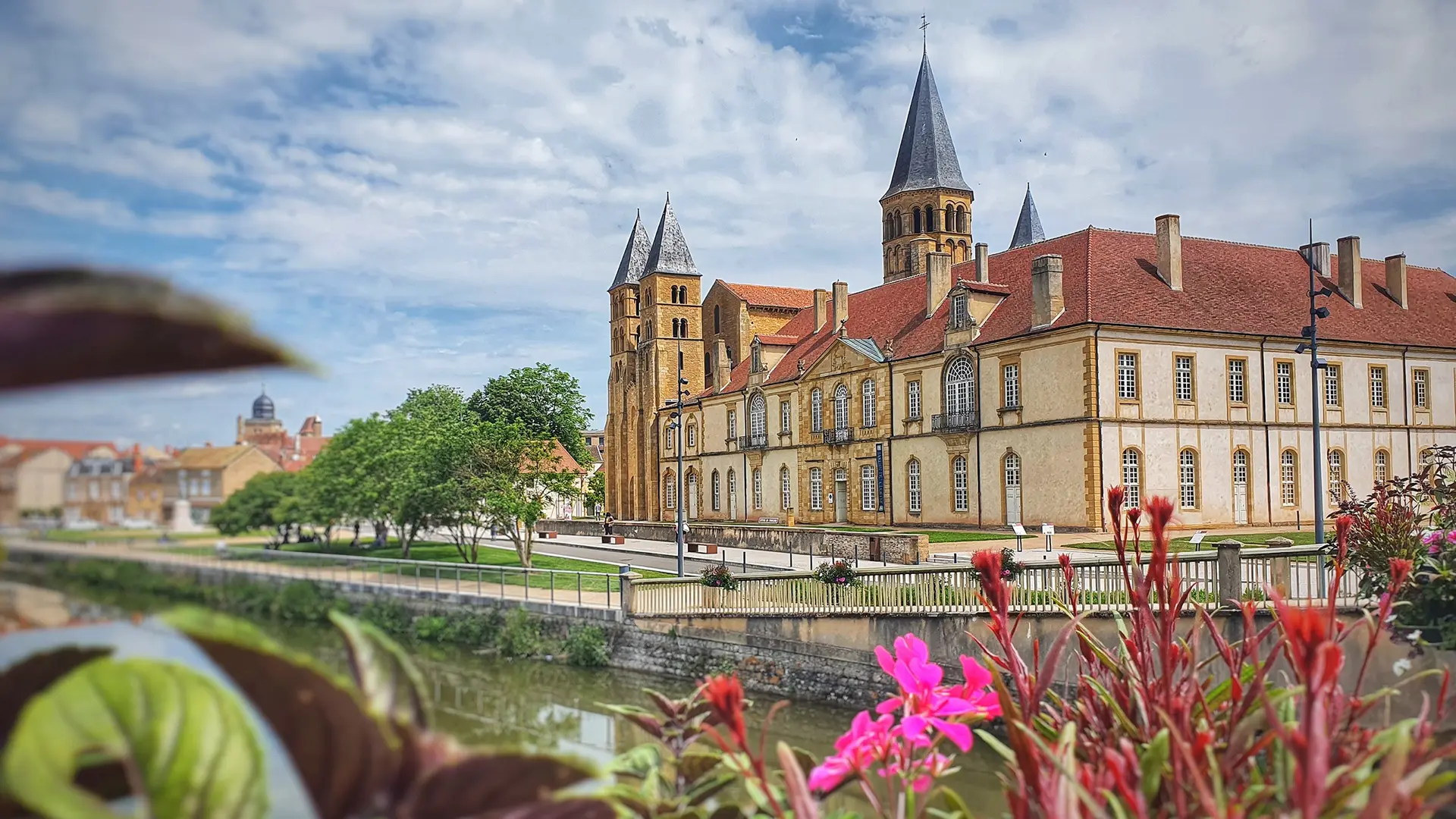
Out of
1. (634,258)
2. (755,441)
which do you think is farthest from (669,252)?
(755,441)

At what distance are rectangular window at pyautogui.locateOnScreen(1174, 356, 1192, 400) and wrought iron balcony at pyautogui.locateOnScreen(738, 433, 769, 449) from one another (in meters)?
21.6

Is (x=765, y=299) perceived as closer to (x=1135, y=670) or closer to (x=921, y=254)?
(x=921, y=254)

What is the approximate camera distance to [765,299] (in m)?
66.2

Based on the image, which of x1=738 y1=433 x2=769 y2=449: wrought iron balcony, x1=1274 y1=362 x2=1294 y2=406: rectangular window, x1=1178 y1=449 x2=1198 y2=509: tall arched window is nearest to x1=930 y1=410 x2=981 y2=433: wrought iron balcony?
x1=1178 y1=449 x2=1198 y2=509: tall arched window

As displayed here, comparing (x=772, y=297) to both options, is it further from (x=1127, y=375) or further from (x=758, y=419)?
(x=1127, y=375)

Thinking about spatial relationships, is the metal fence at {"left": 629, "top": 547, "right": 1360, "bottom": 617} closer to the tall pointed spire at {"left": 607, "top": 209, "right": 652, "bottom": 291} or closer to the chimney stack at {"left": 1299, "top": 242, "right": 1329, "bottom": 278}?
the chimney stack at {"left": 1299, "top": 242, "right": 1329, "bottom": 278}

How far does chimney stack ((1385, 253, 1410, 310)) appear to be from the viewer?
136ft

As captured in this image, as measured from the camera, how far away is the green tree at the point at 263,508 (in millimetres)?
1412

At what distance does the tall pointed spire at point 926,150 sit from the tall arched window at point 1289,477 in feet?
111

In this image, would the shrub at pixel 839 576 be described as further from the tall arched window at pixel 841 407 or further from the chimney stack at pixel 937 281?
the tall arched window at pixel 841 407

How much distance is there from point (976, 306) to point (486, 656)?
39067mm

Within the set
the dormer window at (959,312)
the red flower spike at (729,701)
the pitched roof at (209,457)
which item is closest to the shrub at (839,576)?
the red flower spike at (729,701)

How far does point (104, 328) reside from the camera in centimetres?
74

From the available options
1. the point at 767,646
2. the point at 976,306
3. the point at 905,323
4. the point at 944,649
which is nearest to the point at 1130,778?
the point at 944,649
